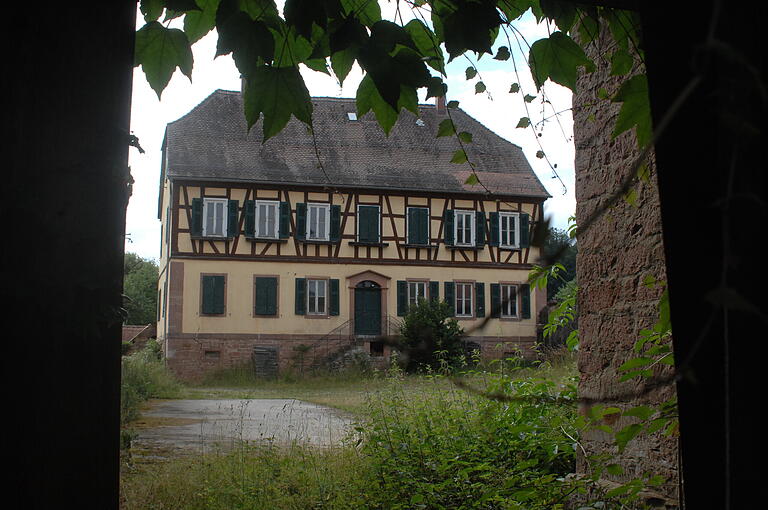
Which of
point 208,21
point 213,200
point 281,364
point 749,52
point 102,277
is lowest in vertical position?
point 281,364

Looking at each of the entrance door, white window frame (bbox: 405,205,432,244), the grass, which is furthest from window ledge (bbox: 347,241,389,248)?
the grass

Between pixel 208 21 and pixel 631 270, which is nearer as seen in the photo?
pixel 208 21

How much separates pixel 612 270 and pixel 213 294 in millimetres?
19640

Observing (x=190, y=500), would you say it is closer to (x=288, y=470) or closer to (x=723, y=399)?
(x=288, y=470)

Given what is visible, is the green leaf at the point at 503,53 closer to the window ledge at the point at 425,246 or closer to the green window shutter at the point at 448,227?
the window ledge at the point at 425,246

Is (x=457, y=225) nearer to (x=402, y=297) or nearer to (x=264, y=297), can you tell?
(x=402, y=297)

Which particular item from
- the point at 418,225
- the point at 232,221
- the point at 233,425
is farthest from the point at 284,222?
the point at 233,425

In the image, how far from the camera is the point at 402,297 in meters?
23.9

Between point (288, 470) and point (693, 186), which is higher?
point (693, 186)

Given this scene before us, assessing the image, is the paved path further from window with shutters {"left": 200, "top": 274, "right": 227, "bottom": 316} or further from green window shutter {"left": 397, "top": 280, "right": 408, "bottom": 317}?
green window shutter {"left": 397, "top": 280, "right": 408, "bottom": 317}

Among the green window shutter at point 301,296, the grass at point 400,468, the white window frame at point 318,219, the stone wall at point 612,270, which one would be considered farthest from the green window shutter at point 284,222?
the stone wall at point 612,270

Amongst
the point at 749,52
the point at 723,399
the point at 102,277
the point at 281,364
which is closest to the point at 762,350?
the point at 723,399

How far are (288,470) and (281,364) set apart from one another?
685 inches

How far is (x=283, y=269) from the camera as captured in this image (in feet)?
76.0
